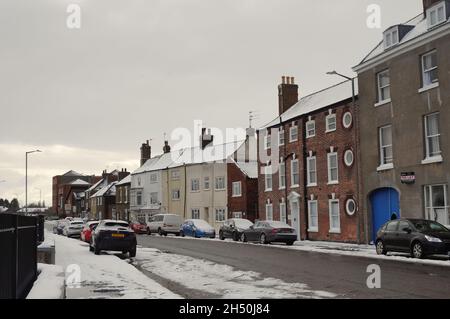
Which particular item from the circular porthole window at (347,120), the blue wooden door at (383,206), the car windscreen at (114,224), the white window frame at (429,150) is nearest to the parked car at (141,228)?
the circular porthole window at (347,120)

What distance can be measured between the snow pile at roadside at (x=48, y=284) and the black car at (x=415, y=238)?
13178 mm

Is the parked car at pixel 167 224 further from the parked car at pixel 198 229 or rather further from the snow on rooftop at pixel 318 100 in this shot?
the snow on rooftop at pixel 318 100

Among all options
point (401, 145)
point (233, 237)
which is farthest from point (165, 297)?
point (233, 237)

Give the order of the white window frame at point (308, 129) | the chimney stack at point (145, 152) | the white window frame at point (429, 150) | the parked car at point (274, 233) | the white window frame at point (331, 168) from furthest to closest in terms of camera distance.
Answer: the chimney stack at point (145, 152) < the white window frame at point (308, 129) < the white window frame at point (331, 168) < the parked car at point (274, 233) < the white window frame at point (429, 150)

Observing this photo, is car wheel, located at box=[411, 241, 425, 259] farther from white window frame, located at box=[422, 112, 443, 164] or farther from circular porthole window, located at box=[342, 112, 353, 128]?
circular porthole window, located at box=[342, 112, 353, 128]

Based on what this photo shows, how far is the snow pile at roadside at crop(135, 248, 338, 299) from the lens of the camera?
39.3ft

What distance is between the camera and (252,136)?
55062 mm

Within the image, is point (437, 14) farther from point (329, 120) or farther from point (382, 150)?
point (329, 120)

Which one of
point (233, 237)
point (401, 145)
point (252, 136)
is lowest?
point (233, 237)

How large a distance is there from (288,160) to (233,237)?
296 inches

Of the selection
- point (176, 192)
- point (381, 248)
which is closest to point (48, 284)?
point (381, 248)

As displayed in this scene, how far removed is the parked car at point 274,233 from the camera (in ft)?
104

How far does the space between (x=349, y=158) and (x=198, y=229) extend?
15410 millimetres
